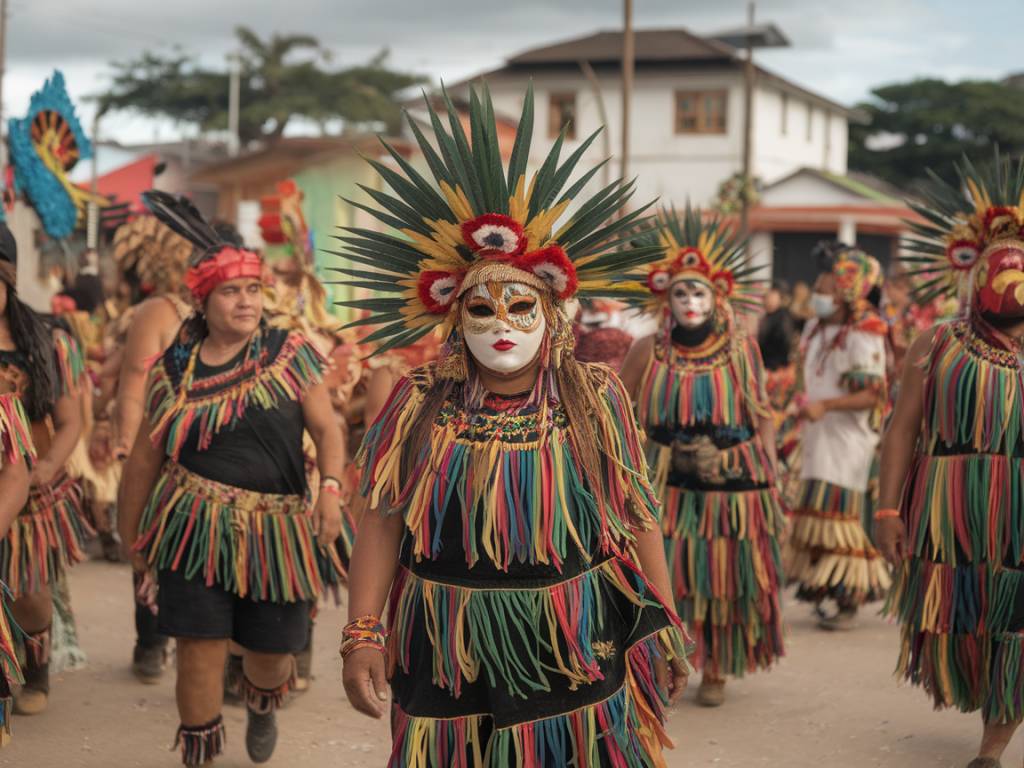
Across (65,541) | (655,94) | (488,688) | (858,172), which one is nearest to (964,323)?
(488,688)

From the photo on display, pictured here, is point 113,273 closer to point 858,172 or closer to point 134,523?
point 134,523

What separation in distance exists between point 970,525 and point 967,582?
0.24 meters

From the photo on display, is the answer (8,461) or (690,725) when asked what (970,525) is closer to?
(690,725)

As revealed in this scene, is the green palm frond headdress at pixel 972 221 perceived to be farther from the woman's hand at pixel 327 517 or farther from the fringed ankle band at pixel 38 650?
the fringed ankle band at pixel 38 650

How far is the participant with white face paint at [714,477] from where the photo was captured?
6.79 m

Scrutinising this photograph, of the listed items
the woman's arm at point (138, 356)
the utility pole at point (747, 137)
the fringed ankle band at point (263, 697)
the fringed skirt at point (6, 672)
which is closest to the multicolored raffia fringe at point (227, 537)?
the fringed ankle band at point (263, 697)

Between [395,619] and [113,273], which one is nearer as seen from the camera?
[395,619]

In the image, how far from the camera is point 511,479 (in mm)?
3732

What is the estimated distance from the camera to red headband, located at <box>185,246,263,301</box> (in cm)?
545

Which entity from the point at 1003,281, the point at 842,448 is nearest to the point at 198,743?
the point at 1003,281

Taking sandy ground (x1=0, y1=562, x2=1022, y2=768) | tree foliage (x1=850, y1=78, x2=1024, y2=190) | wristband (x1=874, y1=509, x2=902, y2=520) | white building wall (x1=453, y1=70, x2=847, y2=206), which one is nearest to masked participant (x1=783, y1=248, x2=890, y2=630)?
sandy ground (x1=0, y1=562, x2=1022, y2=768)

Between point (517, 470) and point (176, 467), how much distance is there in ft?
7.05

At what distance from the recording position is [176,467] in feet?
17.9

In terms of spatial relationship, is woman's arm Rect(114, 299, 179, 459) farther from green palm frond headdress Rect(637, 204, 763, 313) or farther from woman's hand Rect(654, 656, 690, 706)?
woman's hand Rect(654, 656, 690, 706)
